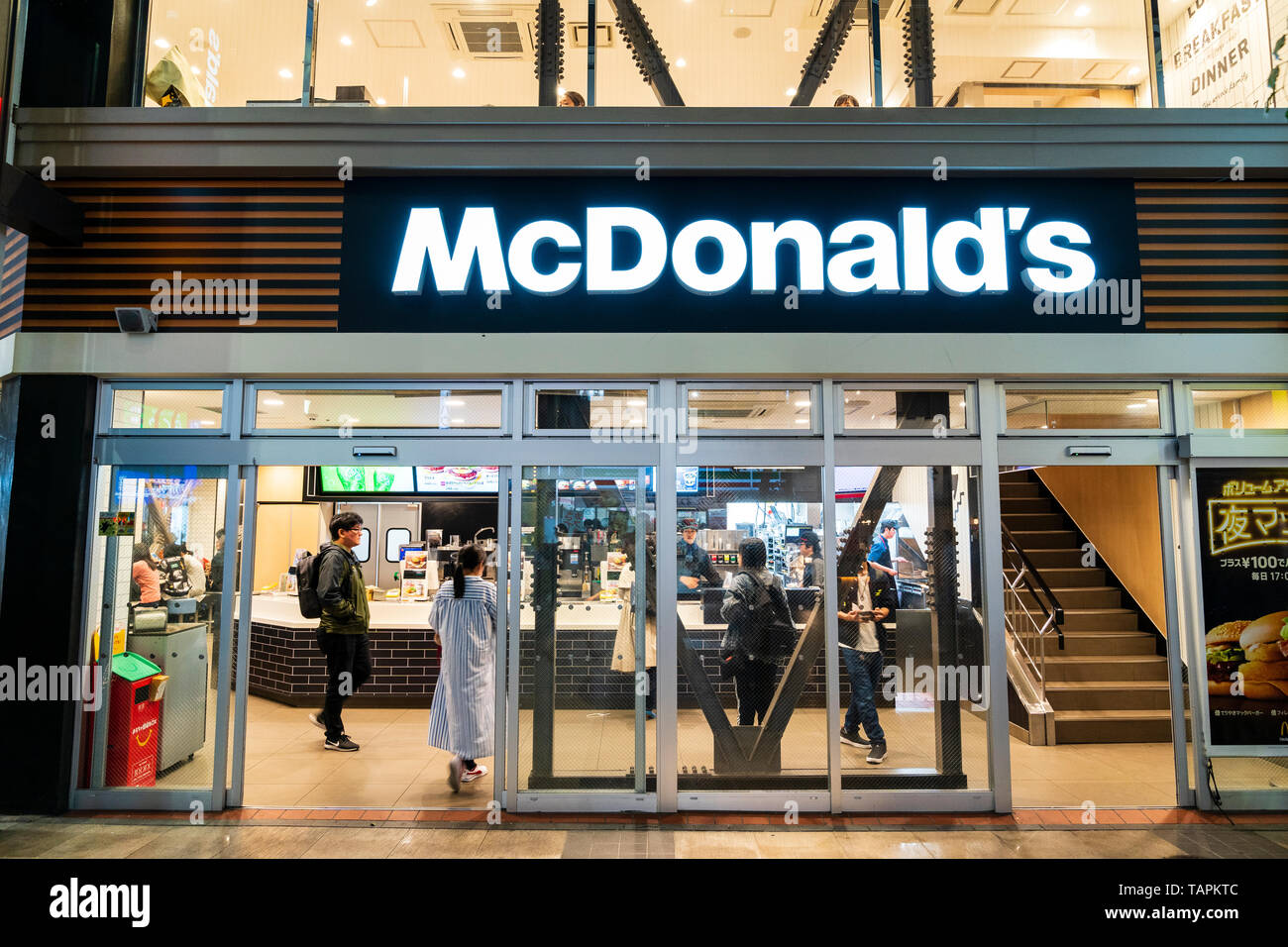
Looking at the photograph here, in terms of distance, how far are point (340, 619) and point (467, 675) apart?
1487 millimetres

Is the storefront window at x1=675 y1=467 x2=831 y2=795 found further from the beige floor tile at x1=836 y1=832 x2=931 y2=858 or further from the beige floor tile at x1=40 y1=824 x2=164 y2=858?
the beige floor tile at x1=40 y1=824 x2=164 y2=858

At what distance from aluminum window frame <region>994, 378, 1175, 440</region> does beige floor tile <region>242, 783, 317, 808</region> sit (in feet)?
16.2

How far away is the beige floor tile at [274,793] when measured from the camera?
4258 mm

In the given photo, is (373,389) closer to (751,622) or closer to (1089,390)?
(751,622)

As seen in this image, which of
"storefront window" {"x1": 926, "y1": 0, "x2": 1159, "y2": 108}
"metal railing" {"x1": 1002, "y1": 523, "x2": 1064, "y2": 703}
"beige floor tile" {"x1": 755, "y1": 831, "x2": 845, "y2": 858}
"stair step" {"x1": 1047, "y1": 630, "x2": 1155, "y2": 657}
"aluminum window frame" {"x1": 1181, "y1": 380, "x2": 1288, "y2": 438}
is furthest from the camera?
"stair step" {"x1": 1047, "y1": 630, "x2": 1155, "y2": 657}

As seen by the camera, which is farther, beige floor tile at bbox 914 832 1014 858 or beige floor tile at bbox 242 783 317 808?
beige floor tile at bbox 242 783 317 808

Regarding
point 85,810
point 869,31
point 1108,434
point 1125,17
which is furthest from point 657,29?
point 85,810

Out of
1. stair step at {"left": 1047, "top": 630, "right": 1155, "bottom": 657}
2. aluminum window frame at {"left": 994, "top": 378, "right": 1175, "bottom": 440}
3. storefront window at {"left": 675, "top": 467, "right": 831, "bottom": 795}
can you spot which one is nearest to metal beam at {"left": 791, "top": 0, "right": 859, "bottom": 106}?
aluminum window frame at {"left": 994, "top": 378, "right": 1175, "bottom": 440}

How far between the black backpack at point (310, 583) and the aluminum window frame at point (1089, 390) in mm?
4910

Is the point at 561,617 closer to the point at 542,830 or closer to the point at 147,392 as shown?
the point at 542,830

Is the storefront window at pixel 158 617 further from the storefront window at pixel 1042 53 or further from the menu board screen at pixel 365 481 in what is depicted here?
the storefront window at pixel 1042 53

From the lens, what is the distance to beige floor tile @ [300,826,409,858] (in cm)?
362

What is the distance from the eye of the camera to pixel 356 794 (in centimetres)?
440

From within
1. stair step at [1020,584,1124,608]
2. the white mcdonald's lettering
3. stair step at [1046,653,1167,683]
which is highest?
the white mcdonald's lettering
